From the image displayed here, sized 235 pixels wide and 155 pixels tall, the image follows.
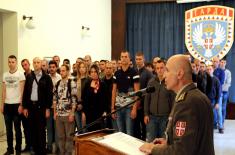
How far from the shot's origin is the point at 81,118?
5.00m

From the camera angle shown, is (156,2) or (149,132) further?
(156,2)

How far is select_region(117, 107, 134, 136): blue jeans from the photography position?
474 cm

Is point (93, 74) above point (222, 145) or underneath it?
above

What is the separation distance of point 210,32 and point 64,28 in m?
3.94

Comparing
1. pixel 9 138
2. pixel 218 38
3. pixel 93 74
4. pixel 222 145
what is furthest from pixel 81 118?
pixel 218 38

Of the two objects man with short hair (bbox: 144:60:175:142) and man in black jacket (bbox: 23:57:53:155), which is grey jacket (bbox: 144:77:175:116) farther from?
man in black jacket (bbox: 23:57:53:155)

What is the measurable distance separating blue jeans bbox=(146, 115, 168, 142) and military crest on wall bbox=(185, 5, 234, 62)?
5.07 m

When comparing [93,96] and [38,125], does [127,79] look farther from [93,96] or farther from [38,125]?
[38,125]

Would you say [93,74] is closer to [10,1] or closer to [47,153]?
[47,153]

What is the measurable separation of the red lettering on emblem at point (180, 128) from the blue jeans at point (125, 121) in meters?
3.05

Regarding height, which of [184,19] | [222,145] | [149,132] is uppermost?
[184,19]

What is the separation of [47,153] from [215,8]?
6203 mm

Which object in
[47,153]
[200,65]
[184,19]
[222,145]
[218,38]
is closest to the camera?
[47,153]

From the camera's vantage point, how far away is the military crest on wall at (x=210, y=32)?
8.74 m
